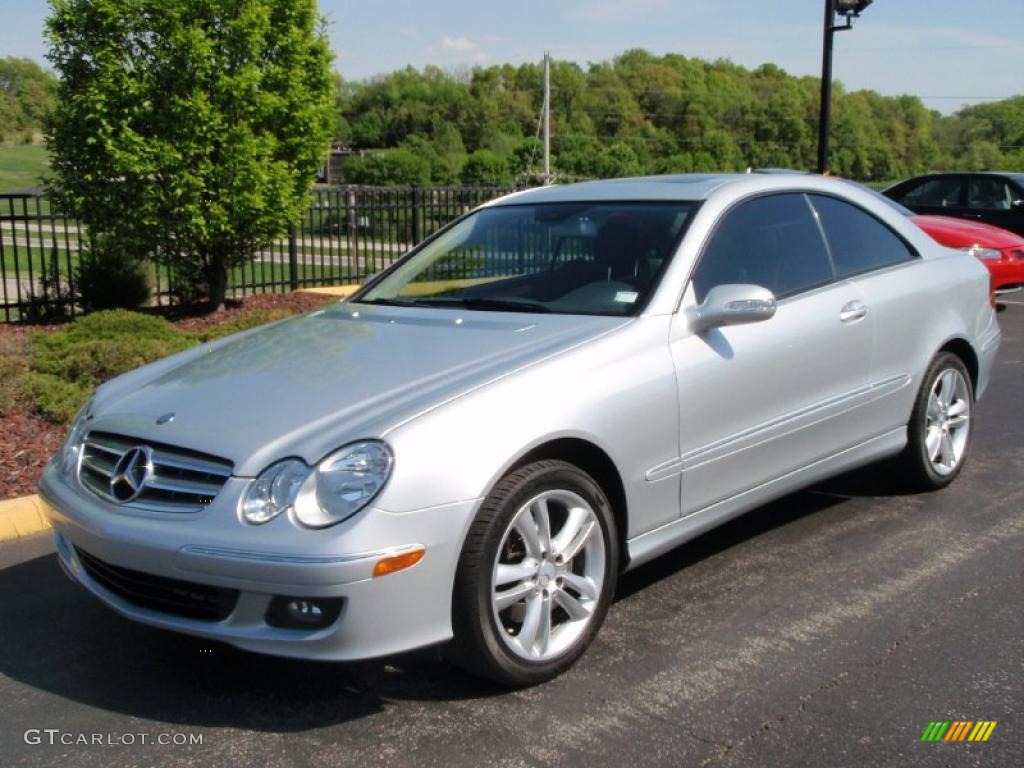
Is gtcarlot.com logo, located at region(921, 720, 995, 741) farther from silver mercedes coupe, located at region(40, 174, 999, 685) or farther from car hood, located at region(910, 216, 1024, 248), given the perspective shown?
car hood, located at region(910, 216, 1024, 248)

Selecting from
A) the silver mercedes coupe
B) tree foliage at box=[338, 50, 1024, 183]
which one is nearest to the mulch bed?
the silver mercedes coupe

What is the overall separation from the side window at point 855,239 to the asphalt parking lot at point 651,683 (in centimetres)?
129

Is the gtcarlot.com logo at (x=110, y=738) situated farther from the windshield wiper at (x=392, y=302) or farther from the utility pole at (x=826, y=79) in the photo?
the utility pole at (x=826, y=79)

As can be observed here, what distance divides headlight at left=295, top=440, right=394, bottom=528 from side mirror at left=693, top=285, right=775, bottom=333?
147cm

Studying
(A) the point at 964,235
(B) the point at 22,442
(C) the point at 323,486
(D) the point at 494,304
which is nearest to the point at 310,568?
(C) the point at 323,486

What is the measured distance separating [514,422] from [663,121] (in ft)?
249

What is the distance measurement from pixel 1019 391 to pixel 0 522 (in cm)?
691

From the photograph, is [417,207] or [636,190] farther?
[417,207]

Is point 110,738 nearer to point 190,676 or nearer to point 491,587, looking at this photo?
point 190,676

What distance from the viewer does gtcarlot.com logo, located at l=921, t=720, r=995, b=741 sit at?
3193 millimetres

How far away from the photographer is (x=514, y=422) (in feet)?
11.2

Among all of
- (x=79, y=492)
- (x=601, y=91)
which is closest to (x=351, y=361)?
(x=79, y=492)

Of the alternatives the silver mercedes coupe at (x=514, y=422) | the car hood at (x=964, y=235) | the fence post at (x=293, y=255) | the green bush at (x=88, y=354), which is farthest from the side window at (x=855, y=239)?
the fence post at (x=293, y=255)

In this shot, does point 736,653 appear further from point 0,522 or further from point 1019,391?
point 1019,391
